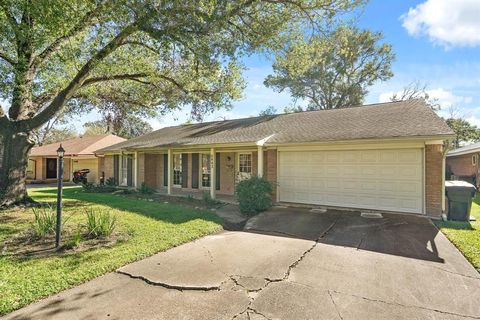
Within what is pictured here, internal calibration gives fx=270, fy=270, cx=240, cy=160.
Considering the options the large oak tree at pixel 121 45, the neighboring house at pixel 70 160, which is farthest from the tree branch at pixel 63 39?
the neighboring house at pixel 70 160

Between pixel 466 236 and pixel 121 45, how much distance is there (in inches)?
474

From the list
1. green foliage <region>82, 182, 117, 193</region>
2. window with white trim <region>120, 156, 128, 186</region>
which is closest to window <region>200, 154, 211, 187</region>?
green foliage <region>82, 182, 117, 193</region>

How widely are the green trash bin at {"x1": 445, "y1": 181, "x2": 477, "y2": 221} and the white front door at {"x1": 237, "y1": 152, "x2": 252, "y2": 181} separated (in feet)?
25.1

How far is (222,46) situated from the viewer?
9336 mm

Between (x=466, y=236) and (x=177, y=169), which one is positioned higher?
(x=177, y=169)

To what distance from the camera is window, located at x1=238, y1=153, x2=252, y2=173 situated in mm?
13164

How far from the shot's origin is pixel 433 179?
841cm

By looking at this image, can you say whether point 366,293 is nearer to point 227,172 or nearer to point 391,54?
point 227,172

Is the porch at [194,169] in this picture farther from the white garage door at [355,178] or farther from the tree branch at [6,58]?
the tree branch at [6,58]

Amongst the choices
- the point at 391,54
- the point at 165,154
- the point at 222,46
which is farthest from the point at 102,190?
the point at 391,54

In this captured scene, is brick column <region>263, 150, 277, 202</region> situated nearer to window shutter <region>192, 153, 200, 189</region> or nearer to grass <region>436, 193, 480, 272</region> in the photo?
window shutter <region>192, 153, 200, 189</region>

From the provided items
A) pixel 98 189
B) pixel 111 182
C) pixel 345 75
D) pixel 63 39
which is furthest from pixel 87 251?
pixel 345 75

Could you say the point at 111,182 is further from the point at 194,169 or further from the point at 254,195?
the point at 254,195

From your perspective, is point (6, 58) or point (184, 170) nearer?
point (6, 58)
